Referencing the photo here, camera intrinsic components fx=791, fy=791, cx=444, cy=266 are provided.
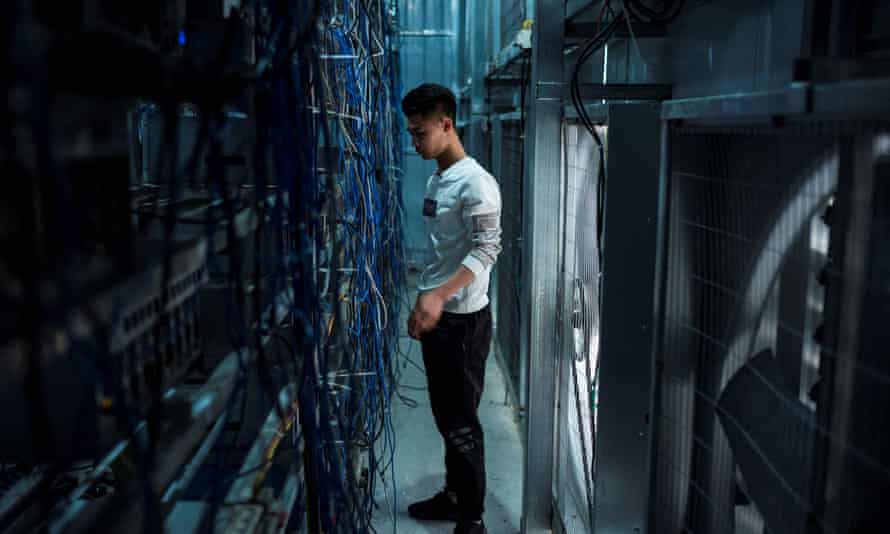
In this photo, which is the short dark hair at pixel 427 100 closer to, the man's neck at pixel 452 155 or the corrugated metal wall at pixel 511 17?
the man's neck at pixel 452 155

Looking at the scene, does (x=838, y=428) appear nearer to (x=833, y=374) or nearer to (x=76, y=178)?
(x=833, y=374)

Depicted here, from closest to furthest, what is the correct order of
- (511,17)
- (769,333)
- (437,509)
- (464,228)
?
(769,333) → (464,228) → (437,509) → (511,17)

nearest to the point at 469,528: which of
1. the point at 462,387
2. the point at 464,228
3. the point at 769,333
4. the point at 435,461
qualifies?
the point at 462,387

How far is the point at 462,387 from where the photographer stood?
→ 3002 millimetres

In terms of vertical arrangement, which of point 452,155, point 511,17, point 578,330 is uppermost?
point 511,17

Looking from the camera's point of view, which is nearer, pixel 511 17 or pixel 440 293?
pixel 440 293

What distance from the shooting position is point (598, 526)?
7.22 ft

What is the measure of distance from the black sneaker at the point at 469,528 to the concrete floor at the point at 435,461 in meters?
0.14

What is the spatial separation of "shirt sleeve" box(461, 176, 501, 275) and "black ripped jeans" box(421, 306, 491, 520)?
0.25 metres

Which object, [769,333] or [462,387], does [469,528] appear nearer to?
[462,387]

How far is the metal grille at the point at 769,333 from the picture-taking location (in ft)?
3.11

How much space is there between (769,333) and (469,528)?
2.06 m

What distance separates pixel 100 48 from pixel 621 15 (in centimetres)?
184

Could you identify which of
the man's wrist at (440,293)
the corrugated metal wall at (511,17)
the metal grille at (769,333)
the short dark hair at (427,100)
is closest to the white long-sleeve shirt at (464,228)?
the man's wrist at (440,293)
